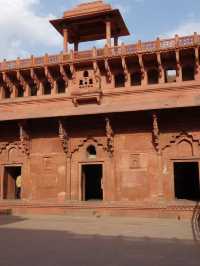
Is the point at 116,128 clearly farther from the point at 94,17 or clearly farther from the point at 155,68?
the point at 94,17

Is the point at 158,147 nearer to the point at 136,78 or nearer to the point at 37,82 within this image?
the point at 136,78

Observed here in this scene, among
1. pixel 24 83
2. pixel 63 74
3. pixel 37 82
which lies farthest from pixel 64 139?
pixel 24 83

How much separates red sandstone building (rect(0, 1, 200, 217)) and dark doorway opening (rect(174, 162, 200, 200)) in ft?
11.5

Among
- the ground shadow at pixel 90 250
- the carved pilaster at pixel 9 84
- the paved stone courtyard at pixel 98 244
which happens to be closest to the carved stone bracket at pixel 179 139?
the paved stone courtyard at pixel 98 244

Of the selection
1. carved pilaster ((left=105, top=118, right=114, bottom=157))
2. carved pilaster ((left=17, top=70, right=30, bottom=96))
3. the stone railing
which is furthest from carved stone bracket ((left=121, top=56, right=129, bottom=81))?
carved pilaster ((left=17, top=70, right=30, bottom=96))

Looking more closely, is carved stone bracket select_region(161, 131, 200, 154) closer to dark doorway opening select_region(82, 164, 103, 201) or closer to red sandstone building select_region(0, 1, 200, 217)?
red sandstone building select_region(0, 1, 200, 217)

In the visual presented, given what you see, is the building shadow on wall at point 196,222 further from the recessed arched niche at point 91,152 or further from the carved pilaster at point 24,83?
the carved pilaster at point 24,83

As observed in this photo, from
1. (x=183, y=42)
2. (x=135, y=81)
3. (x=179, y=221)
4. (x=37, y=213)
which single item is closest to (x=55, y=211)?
(x=37, y=213)

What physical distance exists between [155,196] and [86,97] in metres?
5.45

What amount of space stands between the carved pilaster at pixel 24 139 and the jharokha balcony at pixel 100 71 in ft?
1.77

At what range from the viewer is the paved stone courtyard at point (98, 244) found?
588cm

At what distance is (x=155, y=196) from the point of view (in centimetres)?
1429

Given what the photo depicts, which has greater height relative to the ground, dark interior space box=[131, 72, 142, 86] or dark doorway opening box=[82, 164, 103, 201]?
dark interior space box=[131, 72, 142, 86]

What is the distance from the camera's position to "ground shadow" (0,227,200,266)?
5.79 meters
